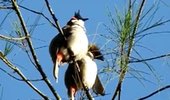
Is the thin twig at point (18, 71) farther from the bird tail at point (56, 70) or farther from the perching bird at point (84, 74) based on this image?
the perching bird at point (84, 74)

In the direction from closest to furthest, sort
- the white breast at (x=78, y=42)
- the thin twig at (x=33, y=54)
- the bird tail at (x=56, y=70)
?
the thin twig at (x=33, y=54), the bird tail at (x=56, y=70), the white breast at (x=78, y=42)

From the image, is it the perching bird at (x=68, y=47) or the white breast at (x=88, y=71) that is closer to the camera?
the perching bird at (x=68, y=47)

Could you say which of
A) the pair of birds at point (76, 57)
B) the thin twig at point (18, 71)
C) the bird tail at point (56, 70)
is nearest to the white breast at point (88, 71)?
the pair of birds at point (76, 57)

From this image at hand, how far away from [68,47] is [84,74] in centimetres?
16

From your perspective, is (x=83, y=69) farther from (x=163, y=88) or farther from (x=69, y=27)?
(x=163, y=88)

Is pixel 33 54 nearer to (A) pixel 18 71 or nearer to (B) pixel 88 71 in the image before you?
(A) pixel 18 71

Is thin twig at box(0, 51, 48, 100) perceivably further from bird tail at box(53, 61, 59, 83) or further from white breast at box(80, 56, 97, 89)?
white breast at box(80, 56, 97, 89)

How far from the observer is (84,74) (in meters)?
1.76

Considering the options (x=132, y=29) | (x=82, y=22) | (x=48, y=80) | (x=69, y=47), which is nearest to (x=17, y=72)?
(x=48, y=80)

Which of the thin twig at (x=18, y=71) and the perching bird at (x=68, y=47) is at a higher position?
the perching bird at (x=68, y=47)

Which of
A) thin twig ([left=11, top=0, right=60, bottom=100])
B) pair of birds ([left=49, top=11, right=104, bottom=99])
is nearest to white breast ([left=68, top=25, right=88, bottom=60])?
pair of birds ([left=49, top=11, right=104, bottom=99])

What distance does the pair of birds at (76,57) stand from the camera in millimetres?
1648

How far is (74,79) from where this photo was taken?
1.75 m

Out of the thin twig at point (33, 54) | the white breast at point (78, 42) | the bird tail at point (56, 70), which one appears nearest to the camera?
the thin twig at point (33, 54)
